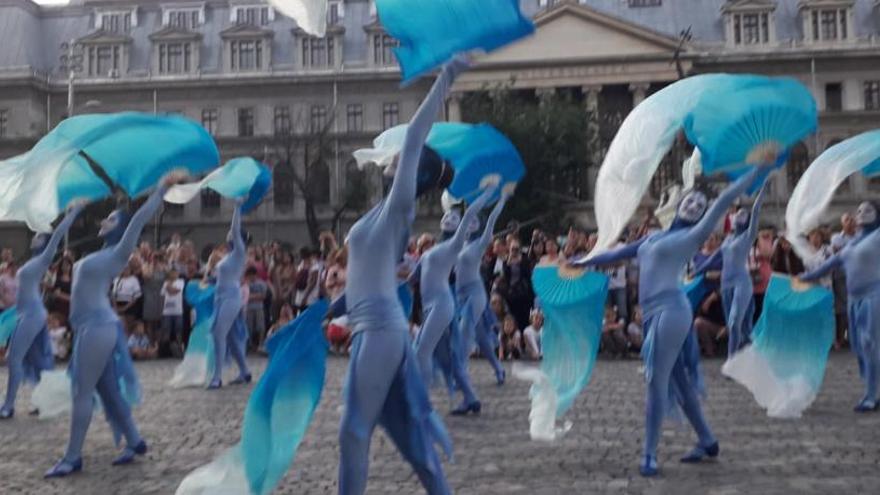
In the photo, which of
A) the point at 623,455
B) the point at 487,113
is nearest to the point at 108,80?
the point at 487,113

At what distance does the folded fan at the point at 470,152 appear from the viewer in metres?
9.90

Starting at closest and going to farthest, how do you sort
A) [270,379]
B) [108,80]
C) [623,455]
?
[270,379]
[623,455]
[108,80]

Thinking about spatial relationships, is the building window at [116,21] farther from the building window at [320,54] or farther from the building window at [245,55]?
the building window at [320,54]

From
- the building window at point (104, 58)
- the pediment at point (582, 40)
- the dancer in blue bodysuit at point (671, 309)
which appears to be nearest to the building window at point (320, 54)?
the pediment at point (582, 40)

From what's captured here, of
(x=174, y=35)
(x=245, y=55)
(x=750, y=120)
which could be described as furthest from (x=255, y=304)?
(x=174, y=35)

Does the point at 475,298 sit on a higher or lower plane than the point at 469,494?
higher

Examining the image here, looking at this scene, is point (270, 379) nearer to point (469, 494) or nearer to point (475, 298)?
point (469, 494)

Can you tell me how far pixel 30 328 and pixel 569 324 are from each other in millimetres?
6180

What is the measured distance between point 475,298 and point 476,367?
451cm

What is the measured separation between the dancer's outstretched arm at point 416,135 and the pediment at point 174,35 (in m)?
60.9

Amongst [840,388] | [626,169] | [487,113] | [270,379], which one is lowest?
[840,388]

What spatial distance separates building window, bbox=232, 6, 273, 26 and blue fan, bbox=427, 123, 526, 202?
2230 inches

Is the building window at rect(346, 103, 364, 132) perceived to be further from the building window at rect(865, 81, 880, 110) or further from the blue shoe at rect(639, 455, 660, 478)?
the blue shoe at rect(639, 455, 660, 478)

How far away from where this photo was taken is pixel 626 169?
9047 mm
